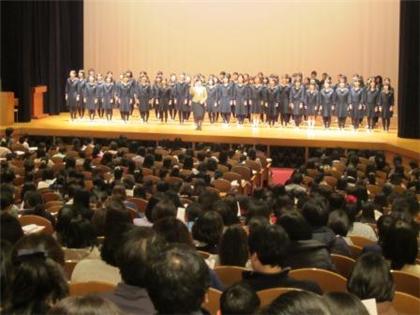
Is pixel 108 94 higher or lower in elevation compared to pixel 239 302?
higher

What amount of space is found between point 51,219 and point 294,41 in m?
15.6

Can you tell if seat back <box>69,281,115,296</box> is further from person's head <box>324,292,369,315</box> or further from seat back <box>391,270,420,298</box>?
seat back <box>391,270,420,298</box>

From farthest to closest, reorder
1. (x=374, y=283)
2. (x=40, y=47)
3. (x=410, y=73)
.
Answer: (x=40, y=47), (x=410, y=73), (x=374, y=283)

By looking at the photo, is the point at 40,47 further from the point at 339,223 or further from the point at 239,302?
the point at 239,302

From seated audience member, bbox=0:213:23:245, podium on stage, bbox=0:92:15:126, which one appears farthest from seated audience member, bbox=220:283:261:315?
podium on stage, bbox=0:92:15:126

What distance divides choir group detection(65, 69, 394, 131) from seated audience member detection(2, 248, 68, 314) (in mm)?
13822

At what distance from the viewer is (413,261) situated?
15.1 feet

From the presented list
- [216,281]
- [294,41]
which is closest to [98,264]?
[216,281]

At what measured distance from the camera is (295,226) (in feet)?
15.1

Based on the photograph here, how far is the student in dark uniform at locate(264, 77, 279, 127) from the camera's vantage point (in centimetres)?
1692

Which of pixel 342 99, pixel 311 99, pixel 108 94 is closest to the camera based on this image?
pixel 342 99

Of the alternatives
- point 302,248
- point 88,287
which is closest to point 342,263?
point 302,248

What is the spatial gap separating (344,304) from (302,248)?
2.07 m

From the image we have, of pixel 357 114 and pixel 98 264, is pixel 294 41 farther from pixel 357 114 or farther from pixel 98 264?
pixel 98 264
